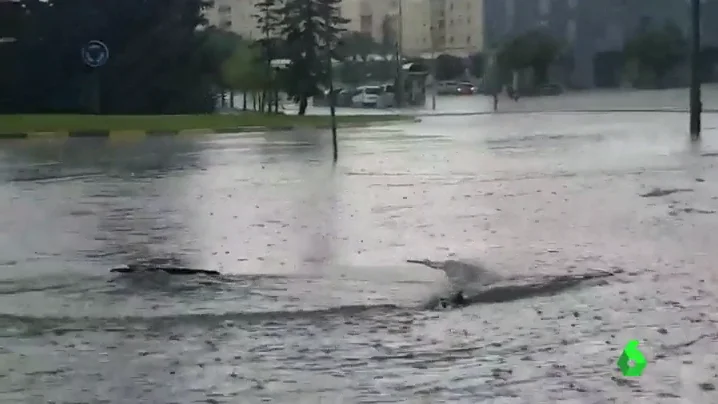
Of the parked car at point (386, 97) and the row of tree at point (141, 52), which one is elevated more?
the row of tree at point (141, 52)

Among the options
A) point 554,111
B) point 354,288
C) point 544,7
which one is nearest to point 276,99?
point 554,111

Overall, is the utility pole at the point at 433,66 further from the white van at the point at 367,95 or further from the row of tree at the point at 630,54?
the row of tree at the point at 630,54

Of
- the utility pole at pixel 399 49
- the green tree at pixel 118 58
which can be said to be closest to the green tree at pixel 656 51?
the utility pole at pixel 399 49

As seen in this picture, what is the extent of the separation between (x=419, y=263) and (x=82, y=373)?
3702 mm

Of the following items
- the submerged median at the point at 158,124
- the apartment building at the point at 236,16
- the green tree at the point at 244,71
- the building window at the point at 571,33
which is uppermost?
the apartment building at the point at 236,16

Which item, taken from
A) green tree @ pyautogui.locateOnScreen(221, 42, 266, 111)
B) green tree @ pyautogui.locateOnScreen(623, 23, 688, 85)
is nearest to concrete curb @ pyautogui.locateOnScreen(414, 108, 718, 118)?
green tree @ pyautogui.locateOnScreen(623, 23, 688, 85)

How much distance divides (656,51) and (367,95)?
13.3 meters

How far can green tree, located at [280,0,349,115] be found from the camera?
49094 mm

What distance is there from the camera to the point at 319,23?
161 feet

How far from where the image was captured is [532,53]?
52.5m

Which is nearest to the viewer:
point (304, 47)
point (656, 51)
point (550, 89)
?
point (304, 47)

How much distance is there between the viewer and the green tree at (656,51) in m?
48.5

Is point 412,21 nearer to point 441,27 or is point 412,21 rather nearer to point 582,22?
point 441,27

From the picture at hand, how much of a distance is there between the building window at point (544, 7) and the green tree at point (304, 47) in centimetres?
1177
